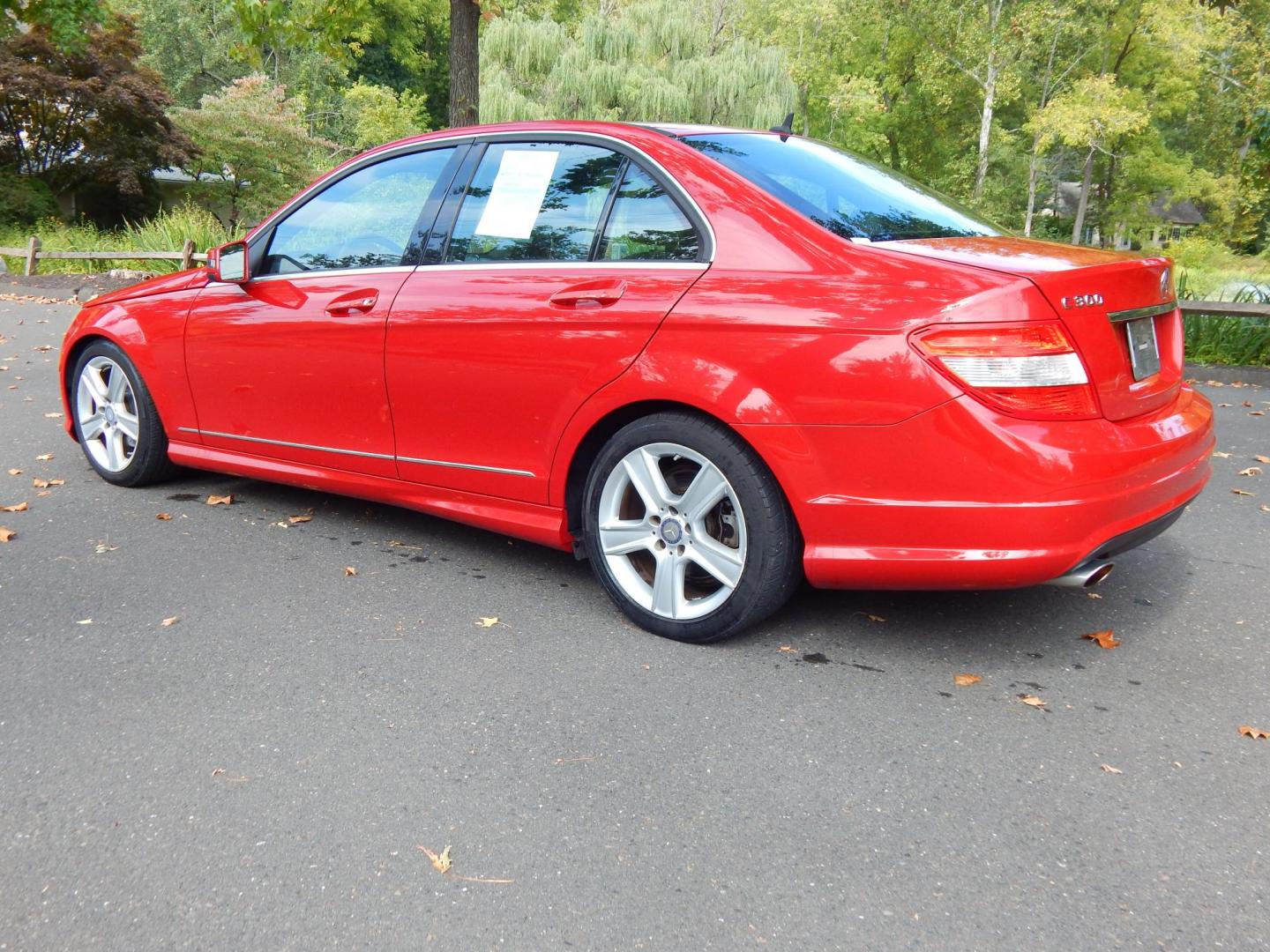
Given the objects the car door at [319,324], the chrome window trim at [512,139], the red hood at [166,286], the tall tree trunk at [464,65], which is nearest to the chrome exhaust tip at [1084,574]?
the chrome window trim at [512,139]

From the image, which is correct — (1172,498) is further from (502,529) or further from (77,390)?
(77,390)

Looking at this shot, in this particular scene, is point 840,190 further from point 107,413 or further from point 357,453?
point 107,413

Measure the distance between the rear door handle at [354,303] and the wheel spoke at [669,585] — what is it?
1.61 meters

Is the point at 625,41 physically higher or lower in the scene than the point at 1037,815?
higher

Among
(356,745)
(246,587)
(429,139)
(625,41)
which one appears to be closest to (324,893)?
(356,745)

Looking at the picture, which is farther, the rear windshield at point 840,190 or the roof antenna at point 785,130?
the roof antenna at point 785,130

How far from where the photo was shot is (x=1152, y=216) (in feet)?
148

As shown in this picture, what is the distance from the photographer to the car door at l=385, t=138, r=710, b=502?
11.8 ft

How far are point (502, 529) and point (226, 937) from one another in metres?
2.06

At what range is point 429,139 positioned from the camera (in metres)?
4.34

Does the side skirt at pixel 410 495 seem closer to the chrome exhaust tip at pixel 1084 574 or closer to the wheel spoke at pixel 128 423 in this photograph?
the wheel spoke at pixel 128 423

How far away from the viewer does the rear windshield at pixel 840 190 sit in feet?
11.6

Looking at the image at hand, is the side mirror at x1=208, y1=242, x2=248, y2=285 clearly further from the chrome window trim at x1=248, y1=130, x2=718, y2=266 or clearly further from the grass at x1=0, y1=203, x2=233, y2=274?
the grass at x1=0, y1=203, x2=233, y2=274

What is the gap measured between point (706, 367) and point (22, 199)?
1020 inches
